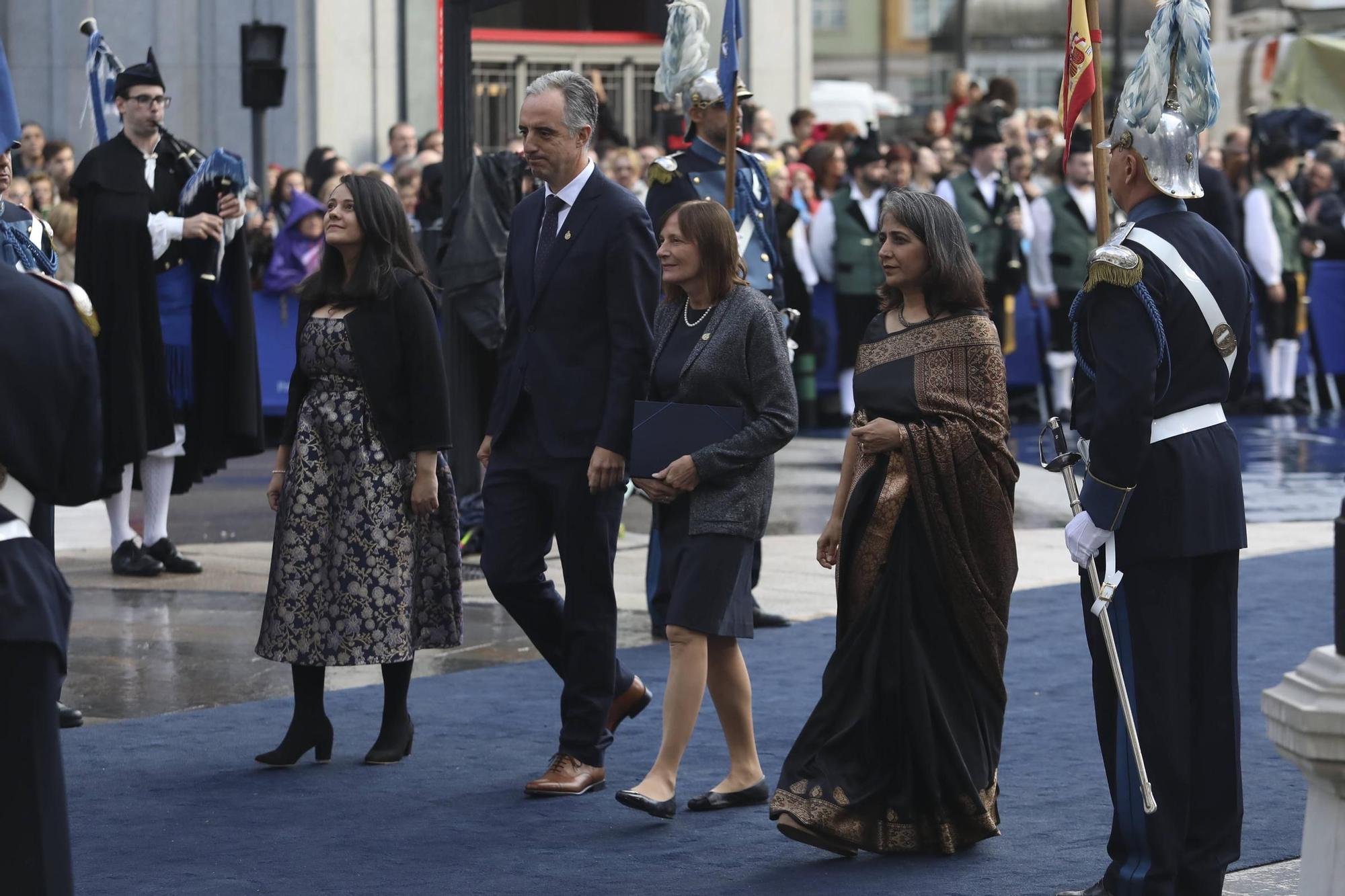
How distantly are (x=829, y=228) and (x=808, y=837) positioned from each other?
1126 cm

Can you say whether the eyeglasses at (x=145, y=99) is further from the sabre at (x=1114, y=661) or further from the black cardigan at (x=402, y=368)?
the sabre at (x=1114, y=661)

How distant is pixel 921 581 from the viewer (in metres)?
5.91

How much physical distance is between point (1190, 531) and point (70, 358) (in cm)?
256

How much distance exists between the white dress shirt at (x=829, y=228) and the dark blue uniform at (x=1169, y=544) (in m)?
11.3

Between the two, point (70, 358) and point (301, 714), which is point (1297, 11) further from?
point (70, 358)

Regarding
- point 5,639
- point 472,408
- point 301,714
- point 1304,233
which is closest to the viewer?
point 5,639

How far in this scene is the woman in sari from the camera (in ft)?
19.1

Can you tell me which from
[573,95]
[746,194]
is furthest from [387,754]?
[746,194]

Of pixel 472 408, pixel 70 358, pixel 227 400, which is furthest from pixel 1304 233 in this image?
pixel 70 358

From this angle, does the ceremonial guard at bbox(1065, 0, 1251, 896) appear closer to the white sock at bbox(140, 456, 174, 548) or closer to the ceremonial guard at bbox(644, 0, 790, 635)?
the ceremonial guard at bbox(644, 0, 790, 635)

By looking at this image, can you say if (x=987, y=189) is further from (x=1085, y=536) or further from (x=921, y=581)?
(x=1085, y=536)

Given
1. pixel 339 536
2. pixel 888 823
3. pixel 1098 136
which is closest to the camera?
pixel 1098 136

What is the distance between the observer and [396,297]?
6832 millimetres

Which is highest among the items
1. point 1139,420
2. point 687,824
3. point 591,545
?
point 1139,420
